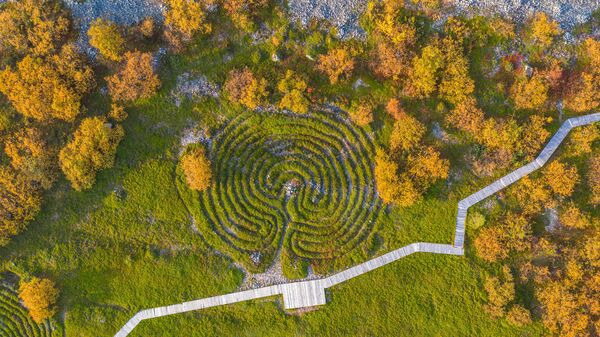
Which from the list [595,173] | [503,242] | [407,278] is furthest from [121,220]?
[595,173]

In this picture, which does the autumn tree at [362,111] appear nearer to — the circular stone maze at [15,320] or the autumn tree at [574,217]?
the autumn tree at [574,217]

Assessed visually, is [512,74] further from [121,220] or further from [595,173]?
[121,220]

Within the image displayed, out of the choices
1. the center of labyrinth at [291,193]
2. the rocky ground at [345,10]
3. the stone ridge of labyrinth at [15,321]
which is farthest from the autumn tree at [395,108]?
the stone ridge of labyrinth at [15,321]

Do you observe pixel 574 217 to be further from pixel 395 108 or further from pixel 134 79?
pixel 134 79

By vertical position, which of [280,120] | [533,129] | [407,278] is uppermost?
[280,120]

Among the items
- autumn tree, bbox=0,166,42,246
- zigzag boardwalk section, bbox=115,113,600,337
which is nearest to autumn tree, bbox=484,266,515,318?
zigzag boardwalk section, bbox=115,113,600,337

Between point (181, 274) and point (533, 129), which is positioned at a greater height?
point (533, 129)

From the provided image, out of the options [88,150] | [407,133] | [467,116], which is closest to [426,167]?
[407,133]
